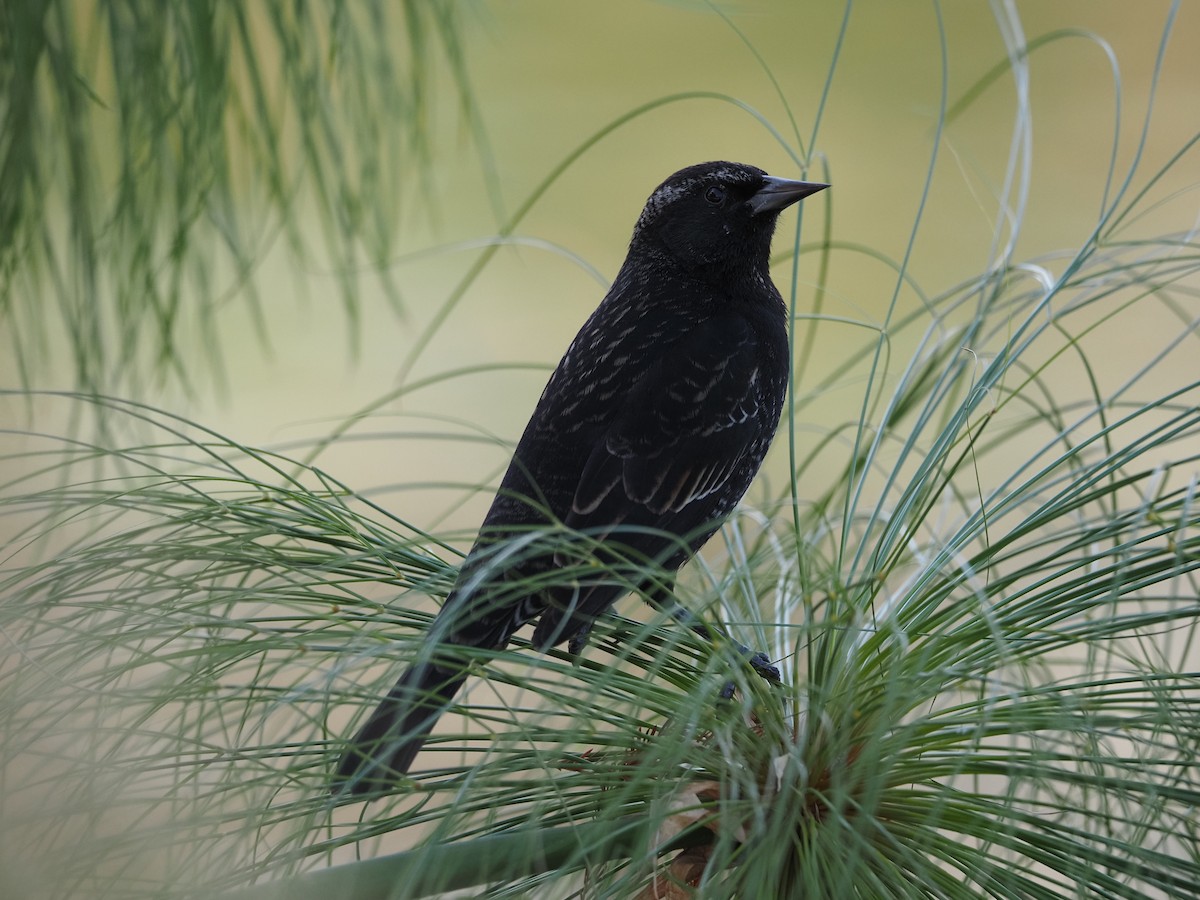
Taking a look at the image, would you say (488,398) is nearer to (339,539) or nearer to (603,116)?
(603,116)

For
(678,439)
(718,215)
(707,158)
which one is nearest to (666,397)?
(678,439)

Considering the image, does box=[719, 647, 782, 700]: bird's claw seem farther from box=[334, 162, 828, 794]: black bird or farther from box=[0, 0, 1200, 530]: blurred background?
box=[0, 0, 1200, 530]: blurred background

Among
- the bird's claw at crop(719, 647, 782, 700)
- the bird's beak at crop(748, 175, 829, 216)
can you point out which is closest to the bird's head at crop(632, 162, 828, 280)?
the bird's beak at crop(748, 175, 829, 216)

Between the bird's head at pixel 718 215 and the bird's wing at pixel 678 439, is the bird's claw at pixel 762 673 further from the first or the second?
the bird's head at pixel 718 215

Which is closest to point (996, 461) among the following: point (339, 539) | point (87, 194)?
point (339, 539)

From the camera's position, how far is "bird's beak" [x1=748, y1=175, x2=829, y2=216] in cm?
110

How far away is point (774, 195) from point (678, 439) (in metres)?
0.26

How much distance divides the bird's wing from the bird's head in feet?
0.30

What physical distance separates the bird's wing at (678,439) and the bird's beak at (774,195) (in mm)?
123

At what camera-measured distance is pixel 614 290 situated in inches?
47.1

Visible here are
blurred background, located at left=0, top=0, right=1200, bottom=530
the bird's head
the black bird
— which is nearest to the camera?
the black bird

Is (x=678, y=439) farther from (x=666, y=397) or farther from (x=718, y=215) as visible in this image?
(x=718, y=215)

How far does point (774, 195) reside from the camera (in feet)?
3.68

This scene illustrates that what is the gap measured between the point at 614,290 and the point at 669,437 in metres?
0.21
